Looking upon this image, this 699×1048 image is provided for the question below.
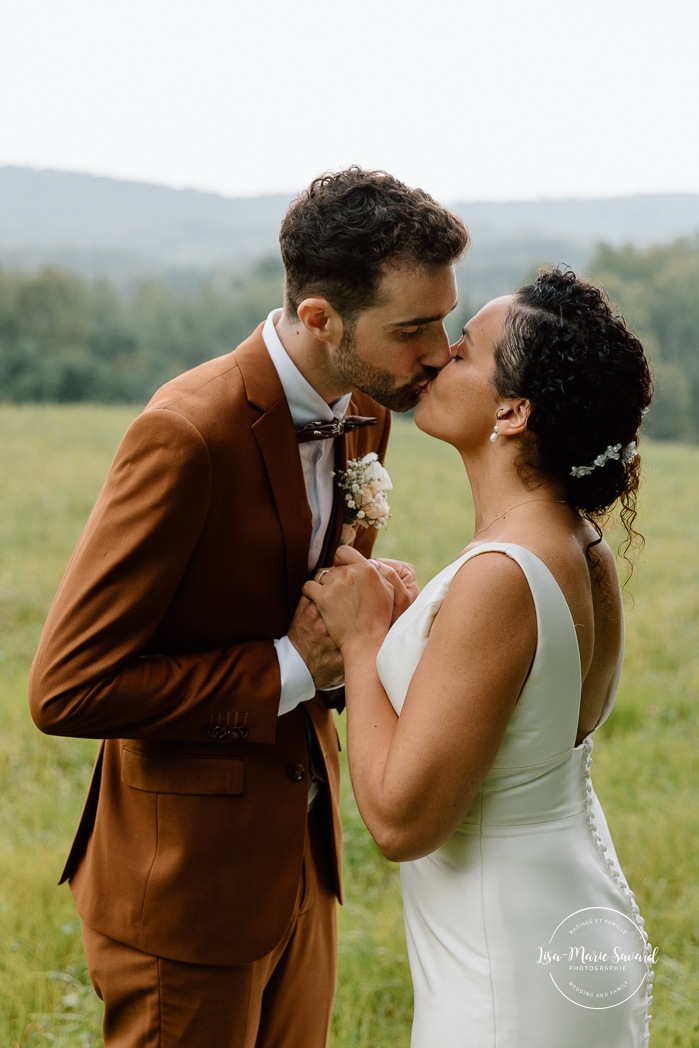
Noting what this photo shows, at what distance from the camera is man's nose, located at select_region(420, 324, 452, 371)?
2.33 metres

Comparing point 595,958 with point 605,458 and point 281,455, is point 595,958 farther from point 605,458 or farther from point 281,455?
point 281,455

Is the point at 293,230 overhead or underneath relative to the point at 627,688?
overhead

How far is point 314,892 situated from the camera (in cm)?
261

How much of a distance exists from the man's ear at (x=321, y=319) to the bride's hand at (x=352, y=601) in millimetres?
540

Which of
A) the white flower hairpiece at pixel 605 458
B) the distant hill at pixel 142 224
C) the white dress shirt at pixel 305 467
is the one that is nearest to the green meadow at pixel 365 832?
the white flower hairpiece at pixel 605 458

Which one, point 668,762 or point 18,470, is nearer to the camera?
point 668,762

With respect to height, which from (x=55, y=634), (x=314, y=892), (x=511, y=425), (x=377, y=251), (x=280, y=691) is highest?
(x=377, y=251)

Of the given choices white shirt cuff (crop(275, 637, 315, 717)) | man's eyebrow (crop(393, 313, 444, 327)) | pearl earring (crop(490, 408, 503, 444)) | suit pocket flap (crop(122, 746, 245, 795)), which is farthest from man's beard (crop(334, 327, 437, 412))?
suit pocket flap (crop(122, 746, 245, 795))

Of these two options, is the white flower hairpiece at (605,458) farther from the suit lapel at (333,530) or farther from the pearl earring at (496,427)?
the suit lapel at (333,530)

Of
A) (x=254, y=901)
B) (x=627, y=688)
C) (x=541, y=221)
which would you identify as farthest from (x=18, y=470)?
(x=254, y=901)

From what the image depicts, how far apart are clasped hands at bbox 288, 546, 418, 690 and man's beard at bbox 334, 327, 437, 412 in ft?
1.35

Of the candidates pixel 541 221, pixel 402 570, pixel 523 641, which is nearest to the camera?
pixel 523 641

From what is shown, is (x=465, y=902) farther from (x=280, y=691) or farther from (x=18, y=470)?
(x=18, y=470)

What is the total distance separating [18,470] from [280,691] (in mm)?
11511
